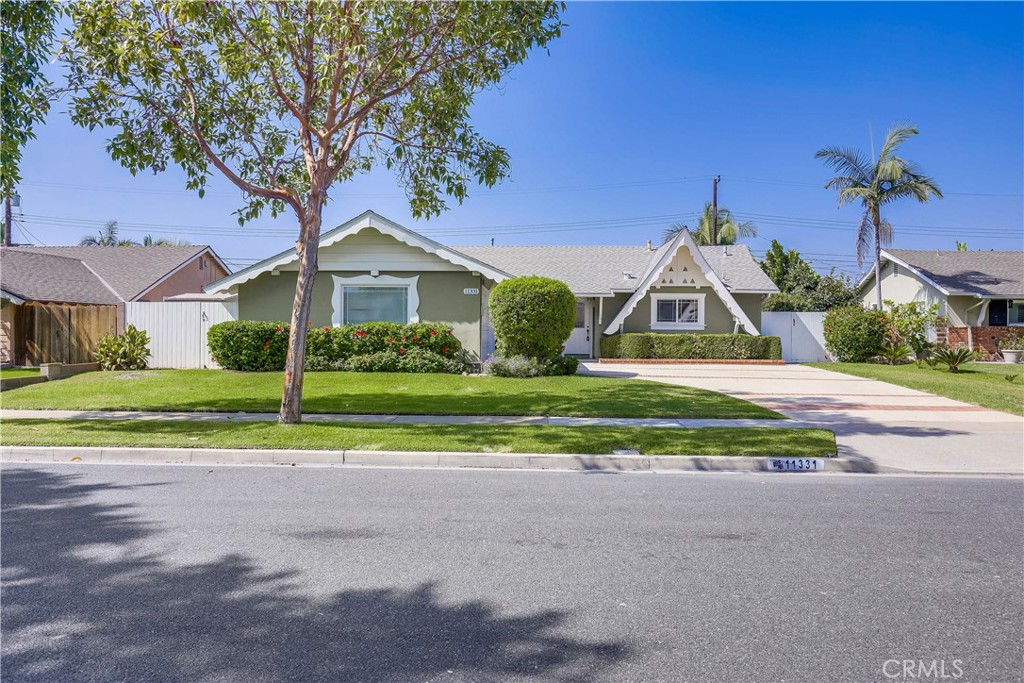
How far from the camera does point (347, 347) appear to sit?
18.7 m

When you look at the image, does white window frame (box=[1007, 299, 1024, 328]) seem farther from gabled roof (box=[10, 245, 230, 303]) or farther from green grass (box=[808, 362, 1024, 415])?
gabled roof (box=[10, 245, 230, 303])

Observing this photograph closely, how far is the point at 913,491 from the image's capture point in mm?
6977

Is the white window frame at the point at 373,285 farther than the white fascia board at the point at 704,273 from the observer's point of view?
No

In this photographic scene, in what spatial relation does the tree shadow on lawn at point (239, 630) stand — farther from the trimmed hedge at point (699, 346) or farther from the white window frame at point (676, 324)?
the white window frame at point (676, 324)

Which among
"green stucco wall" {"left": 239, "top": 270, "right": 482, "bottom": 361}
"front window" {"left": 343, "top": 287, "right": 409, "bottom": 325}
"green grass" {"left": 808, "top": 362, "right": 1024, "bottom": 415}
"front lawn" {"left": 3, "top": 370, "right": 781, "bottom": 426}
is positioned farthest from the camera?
"front window" {"left": 343, "top": 287, "right": 409, "bottom": 325}

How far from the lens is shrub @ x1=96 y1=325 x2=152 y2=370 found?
62.2 feet

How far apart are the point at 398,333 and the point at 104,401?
25.3 feet

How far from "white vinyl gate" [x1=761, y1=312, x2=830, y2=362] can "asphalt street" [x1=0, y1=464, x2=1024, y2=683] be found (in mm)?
21220

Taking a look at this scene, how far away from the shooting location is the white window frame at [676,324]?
26.9 metres

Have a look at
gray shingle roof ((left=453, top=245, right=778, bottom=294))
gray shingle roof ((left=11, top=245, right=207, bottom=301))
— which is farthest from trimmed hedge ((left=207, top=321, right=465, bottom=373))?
gray shingle roof ((left=11, top=245, right=207, bottom=301))

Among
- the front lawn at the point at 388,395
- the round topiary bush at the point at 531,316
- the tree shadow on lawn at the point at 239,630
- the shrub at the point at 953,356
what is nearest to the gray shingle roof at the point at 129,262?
the front lawn at the point at 388,395

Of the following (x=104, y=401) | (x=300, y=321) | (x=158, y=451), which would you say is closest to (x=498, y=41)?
(x=300, y=321)

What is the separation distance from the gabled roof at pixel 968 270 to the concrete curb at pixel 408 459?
26522mm

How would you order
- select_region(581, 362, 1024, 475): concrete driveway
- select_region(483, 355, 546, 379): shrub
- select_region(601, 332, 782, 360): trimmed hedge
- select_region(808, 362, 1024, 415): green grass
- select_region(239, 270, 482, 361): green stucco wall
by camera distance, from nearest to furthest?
select_region(581, 362, 1024, 475): concrete driveway < select_region(808, 362, 1024, 415): green grass < select_region(483, 355, 546, 379): shrub < select_region(239, 270, 482, 361): green stucco wall < select_region(601, 332, 782, 360): trimmed hedge
